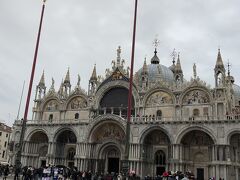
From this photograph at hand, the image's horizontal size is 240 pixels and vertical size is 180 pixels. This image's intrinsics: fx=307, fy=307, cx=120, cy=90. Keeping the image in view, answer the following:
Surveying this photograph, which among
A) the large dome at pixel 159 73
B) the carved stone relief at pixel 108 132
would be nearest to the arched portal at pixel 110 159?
the carved stone relief at pixel 108 132

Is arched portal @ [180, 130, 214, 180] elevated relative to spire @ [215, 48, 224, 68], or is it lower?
lower

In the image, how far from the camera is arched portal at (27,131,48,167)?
50.0 metres

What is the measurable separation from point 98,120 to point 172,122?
35.7 ft

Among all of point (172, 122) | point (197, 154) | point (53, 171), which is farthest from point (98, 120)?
point (53, 171)

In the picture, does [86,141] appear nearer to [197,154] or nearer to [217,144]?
[197,154]

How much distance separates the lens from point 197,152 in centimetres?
3912

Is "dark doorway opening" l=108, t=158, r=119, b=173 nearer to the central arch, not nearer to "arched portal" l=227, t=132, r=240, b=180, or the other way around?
the central arch

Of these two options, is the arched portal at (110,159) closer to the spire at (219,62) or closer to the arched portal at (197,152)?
the arched portal at (197,152)

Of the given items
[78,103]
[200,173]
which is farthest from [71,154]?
[200,173]

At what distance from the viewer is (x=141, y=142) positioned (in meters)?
40.5

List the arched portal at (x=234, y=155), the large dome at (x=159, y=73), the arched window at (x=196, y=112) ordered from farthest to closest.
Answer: the large dome at (x=159, y=73) < the arched window at (x=196, y=112) < the arched portal at (x=234, y=155)

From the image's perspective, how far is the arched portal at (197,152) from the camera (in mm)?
38344

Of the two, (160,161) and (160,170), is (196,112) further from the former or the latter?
(160,170)

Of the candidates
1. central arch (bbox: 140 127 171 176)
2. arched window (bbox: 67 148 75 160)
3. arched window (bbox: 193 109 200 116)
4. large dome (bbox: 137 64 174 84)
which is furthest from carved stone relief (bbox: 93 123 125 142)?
A: large dome (bbox: 137 64 174 84)
